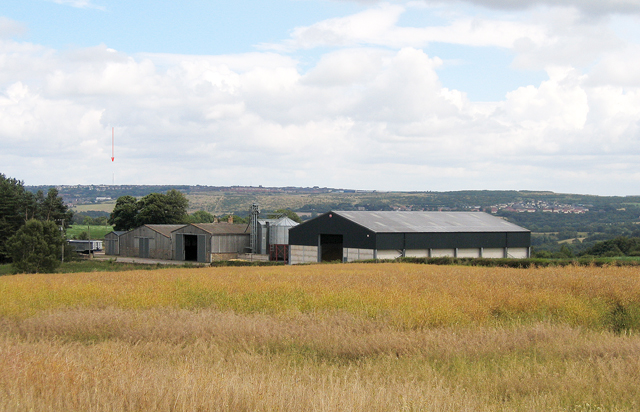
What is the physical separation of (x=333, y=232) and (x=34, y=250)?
90.9 feet

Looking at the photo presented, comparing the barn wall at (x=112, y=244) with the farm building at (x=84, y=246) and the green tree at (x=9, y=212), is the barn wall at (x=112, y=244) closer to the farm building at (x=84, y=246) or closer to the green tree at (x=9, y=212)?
the farm building at (x=84, y=246)

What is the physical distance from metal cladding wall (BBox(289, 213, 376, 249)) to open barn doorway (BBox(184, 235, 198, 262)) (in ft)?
58.8

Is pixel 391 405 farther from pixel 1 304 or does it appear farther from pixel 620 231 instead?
pixel 620 231

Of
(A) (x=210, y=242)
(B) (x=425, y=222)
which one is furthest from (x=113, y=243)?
(B) (x=425, y=222)

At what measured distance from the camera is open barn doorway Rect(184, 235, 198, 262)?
76375 millimetres

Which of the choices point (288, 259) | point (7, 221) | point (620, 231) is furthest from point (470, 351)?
point (620, 231)

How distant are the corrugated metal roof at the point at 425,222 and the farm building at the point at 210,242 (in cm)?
1969

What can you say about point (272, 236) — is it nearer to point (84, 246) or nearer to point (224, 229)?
point (224, 229)

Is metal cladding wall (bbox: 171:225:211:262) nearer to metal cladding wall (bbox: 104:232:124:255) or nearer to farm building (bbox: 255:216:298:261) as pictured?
farm building (bbox: 255:216:298:261)

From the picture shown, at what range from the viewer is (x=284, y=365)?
9250 mm

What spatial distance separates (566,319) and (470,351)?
474cm

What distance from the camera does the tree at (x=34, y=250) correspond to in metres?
52.4

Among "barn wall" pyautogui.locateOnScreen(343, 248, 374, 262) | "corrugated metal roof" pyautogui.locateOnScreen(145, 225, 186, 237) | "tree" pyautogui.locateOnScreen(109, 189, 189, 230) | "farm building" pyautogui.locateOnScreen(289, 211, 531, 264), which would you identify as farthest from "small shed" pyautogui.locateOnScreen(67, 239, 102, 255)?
"barn wall" pyautogui.locateOnScreen(343, 248, 374, 262)

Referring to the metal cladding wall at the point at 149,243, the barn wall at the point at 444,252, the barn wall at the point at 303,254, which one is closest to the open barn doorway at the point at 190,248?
the metal cladding wall at the point at 149,243
